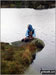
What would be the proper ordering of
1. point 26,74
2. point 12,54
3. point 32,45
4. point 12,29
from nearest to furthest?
point 26,74 → point 12,54 → point 32,45 → point 12,29

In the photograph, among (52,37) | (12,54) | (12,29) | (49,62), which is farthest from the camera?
(12,29)

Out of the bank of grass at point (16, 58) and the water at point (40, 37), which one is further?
the water at point (40, 37)

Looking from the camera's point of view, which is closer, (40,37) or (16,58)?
(16,58)

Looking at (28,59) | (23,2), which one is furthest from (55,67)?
(23,2)

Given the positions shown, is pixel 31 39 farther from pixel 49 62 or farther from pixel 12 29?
pixel 12 29

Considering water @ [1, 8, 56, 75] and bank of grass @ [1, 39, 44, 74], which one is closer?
bank of grass @ [1, 39, 44, 74]

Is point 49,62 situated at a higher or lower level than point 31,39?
lower

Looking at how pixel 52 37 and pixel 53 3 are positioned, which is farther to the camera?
pixel 53 3

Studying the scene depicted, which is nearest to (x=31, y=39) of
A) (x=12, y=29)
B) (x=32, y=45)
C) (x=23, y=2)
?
(x=32, y=45)

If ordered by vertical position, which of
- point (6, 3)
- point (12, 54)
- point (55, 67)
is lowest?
point (55, 67)
